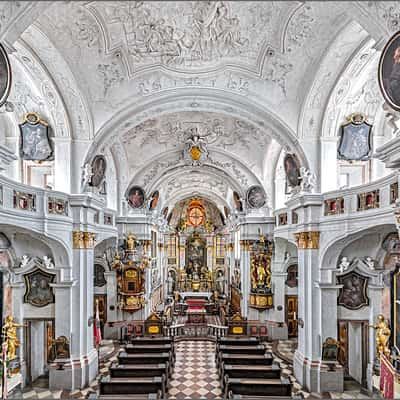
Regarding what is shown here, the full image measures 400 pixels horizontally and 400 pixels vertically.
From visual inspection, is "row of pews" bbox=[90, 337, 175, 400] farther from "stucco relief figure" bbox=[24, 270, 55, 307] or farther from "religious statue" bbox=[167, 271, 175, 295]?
"religious statue" bbox=[167, 271, 175, 295]

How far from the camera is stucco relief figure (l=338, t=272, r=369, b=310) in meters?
12.4

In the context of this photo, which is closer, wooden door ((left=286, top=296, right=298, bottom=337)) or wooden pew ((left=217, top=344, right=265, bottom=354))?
wooden pew ((left=217, top=344, right=265, bottom=354))

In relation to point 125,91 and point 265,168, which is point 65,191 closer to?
point 125,91

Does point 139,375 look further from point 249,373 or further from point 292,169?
point 292,169

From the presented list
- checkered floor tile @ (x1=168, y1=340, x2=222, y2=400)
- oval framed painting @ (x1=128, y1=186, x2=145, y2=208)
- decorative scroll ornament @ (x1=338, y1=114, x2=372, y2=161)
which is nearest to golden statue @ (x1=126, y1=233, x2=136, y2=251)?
oval framed painting @ (x1=128, y1=186, x2=145, y2=208)

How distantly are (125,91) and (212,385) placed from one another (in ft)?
35.8

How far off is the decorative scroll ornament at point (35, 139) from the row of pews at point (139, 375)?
745cm

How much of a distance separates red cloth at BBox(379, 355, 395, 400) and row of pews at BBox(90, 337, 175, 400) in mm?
5415

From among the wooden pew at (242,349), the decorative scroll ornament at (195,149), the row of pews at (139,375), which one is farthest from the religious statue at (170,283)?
the wooden pew at (242,349)

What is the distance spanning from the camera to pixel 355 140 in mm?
12266

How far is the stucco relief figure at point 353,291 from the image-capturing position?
40.7ft

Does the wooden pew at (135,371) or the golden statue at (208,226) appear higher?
the golden statue at (208,226)

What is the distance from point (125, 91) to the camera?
12469mm

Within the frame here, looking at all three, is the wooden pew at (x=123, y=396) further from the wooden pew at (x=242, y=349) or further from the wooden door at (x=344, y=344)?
the wooden door at (x=344, y=344)
